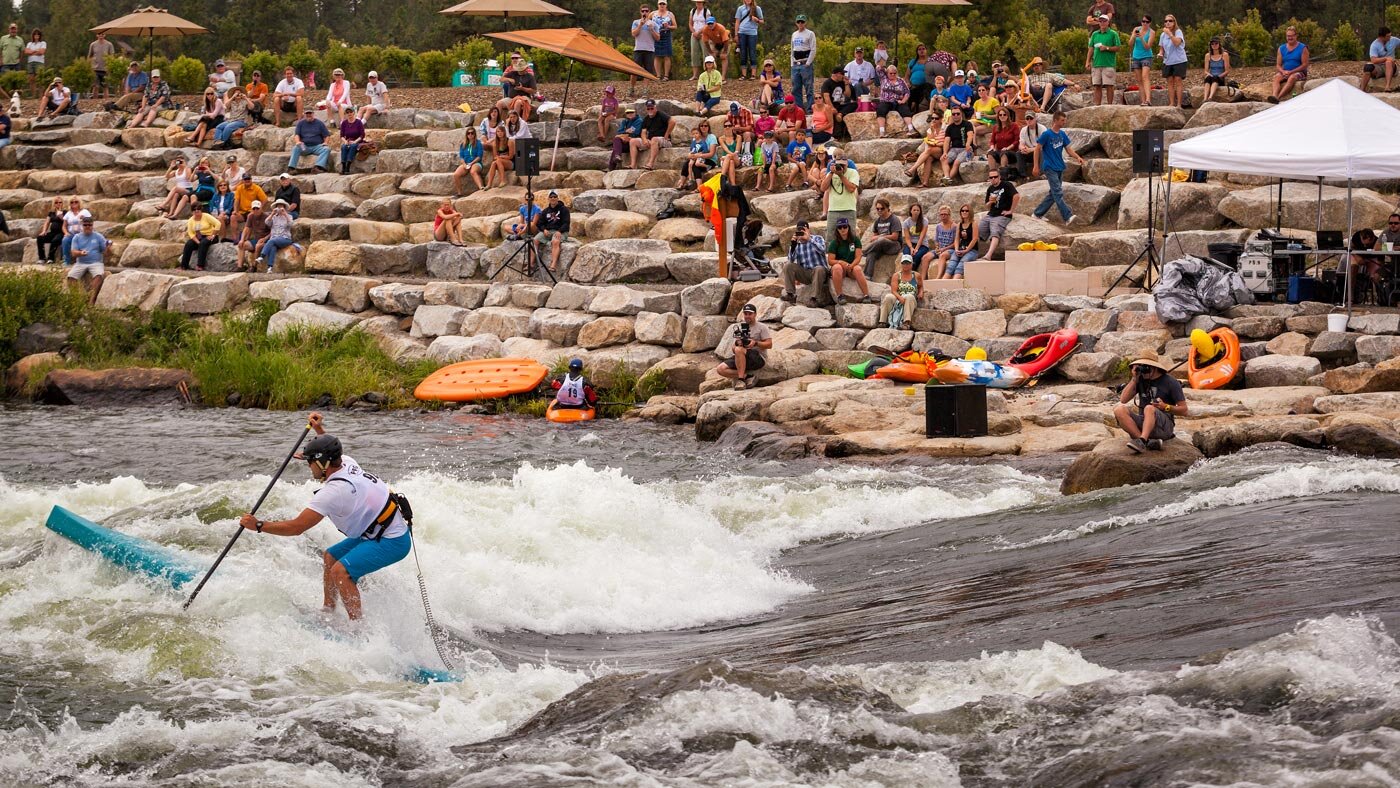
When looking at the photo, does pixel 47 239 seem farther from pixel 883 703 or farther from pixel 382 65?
pixel 883 703

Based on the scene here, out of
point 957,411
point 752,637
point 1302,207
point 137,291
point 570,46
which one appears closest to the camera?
point 752,637

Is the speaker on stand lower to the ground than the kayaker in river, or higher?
higher

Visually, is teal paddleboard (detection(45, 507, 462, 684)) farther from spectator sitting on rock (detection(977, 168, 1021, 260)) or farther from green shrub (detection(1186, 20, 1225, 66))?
green shrub (detection(1186, 20, 1225, 66))

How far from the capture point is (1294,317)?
17.9 m

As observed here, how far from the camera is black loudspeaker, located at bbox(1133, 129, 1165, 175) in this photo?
19.4m

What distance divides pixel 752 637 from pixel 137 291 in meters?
17.5

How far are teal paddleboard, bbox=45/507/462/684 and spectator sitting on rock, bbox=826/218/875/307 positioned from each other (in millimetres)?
11971

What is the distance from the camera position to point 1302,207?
67.7 feet

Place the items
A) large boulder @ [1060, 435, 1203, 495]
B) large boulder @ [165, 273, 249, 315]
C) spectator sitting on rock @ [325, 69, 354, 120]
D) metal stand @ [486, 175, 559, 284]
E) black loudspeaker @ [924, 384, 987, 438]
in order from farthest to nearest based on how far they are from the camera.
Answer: spectator sitting on rock @ [325, 69, 354, 120] < large boulder @ [165, 273, 249, 315] < metal stand @ [486, 175, 559, 284] < black loudspeaker @ [924, 384, 987, 438] < large boulder @ [1060, 435, 1203, 495]

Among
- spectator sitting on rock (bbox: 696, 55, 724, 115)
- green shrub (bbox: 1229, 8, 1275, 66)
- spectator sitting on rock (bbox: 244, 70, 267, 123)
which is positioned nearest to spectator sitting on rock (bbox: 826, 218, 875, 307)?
spectator sitting on rock (bbox: 696, 55, 724, 115)

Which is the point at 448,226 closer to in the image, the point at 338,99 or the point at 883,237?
the point at 338,99

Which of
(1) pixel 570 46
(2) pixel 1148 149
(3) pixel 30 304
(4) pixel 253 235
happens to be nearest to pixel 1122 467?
(2) pixel 1148 149

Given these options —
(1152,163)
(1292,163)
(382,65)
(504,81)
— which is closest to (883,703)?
(1292,163)

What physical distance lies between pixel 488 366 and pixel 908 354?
5496 millimetres
